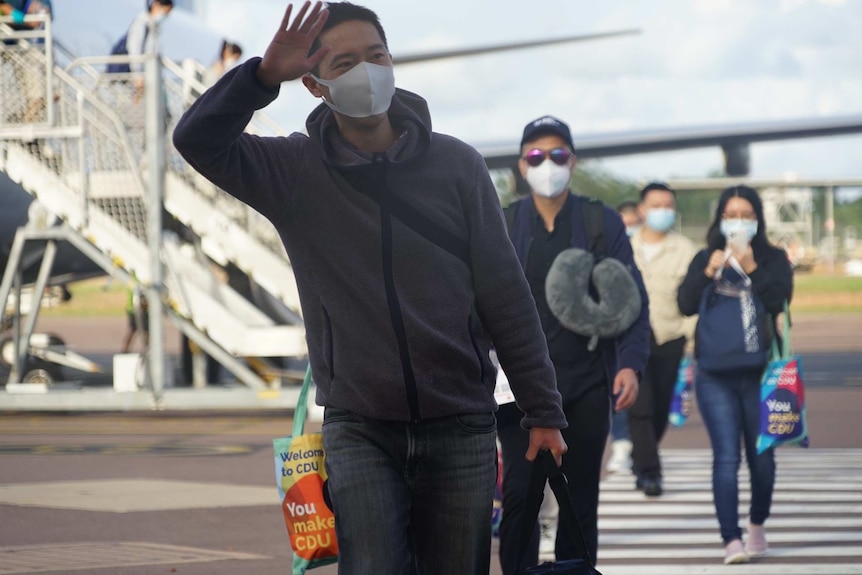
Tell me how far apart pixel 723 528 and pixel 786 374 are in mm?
801

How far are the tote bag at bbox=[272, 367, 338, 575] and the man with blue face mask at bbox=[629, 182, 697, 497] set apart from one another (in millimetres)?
5014

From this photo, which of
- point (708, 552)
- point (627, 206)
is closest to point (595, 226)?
point (708, 552)

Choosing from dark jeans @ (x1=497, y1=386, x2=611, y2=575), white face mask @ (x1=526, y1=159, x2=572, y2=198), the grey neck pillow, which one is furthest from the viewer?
white face mask @ (x1=526, y1=159, x2=572, y2=198)

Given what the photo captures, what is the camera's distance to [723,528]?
6383 mm

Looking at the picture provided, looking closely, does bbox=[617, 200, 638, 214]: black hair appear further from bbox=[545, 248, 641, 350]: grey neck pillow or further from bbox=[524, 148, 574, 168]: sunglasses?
bbox=[545, 248, 641, 350]: grey neck pillow

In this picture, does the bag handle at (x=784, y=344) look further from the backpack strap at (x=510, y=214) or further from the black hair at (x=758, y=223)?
the backpack strap at (x=510, y=214)

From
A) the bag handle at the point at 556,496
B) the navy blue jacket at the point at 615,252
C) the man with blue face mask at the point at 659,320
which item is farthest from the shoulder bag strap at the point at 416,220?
the man with blue face mask at the point at 659,320

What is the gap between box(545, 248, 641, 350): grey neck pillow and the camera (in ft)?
16.3

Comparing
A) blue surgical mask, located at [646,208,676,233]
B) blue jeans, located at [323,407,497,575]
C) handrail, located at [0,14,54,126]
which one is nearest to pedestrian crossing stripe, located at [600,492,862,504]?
blue surgical mask, located at [646,208,676,233]

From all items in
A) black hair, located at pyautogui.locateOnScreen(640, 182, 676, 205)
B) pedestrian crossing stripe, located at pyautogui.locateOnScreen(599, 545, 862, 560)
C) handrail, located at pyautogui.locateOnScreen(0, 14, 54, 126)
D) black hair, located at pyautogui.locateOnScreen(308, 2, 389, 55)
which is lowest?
pedestrian crossing stripe, located at pyautogui.locateOnScreen(599, 545, 862, 560)

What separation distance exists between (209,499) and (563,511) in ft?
16.4

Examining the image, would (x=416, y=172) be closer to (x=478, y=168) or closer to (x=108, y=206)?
(x=478, y=168)

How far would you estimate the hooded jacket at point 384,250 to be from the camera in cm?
304

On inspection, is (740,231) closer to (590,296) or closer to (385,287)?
(590,296)
